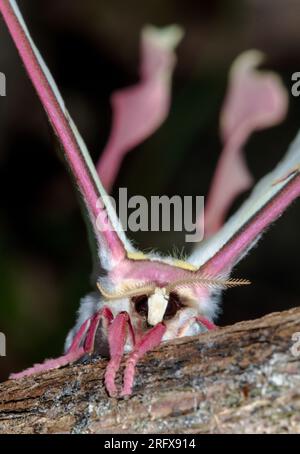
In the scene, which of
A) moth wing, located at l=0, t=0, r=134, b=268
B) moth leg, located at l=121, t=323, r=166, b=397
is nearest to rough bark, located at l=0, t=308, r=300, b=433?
moth leg, located at l=121, t=323, r=166, b=397

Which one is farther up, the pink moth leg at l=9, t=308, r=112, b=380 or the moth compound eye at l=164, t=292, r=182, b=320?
the moth compound eye at l=164, t=292, r=182, b=320

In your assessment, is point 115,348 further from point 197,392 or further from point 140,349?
point 197,392

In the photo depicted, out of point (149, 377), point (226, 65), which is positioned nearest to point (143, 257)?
point (149, 377)

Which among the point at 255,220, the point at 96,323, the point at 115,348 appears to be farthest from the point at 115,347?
the point at 255,220

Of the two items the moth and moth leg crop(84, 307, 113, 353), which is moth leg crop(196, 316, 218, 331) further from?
moth leg crop(84, 307, 113, 353)

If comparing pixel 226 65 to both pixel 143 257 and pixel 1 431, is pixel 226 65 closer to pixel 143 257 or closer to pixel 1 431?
pixel 143 257

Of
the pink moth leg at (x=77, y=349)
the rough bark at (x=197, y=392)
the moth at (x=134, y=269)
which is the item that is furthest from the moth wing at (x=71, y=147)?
the rough bark at (x=197, y=392)
